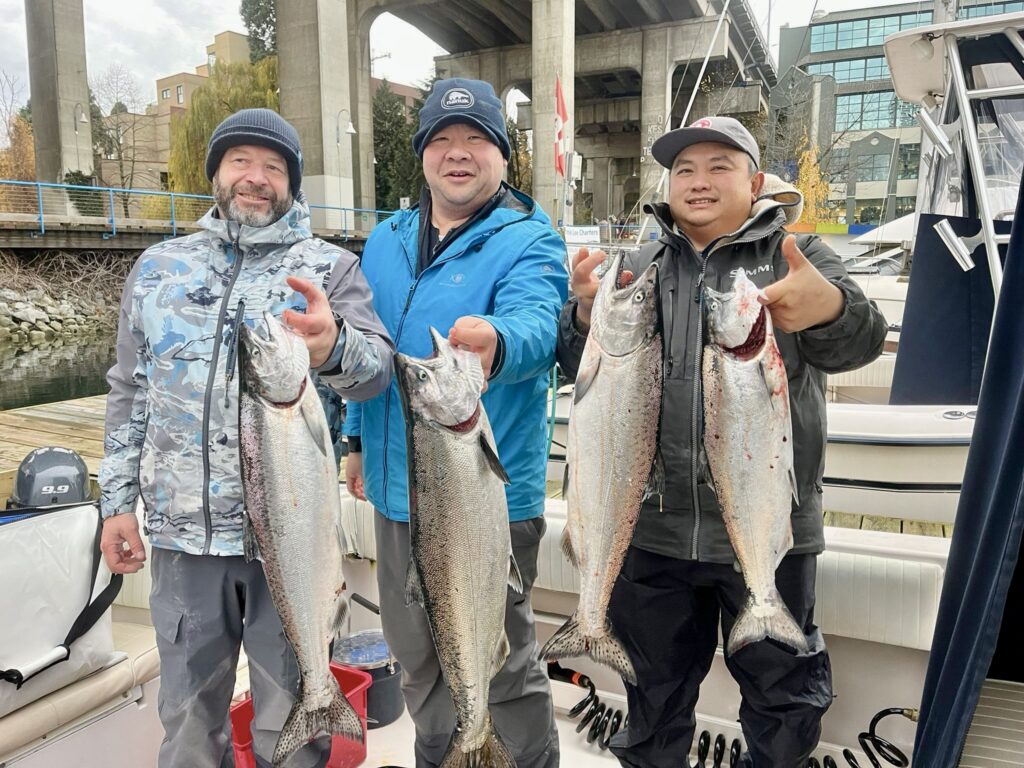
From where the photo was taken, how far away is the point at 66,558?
2729mm

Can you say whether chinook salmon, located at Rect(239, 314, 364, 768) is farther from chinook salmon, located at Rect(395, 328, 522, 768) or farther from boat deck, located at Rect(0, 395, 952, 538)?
boat deck, located at Rect(0, 395, 952, 538)

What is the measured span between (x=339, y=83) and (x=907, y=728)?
1043 inches

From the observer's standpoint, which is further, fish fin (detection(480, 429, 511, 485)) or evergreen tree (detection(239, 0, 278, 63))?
evergreen tree (detection(239, 0, 278, 63))

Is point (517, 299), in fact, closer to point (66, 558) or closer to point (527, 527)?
point (527, 527)

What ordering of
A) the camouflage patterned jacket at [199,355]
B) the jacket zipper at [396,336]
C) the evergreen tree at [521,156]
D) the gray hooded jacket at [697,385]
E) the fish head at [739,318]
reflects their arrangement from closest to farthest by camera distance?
the fish head at [739,318] → the gray hooded jacket at [697,385] → the camouflage patterned jacket at [199,355] → the jacket zipper at [396,336] → the evergreen tree at [521,156]

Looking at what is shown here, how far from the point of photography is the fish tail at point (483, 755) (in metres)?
2.08

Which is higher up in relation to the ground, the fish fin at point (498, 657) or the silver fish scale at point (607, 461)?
the silver fish scale at point (607, 461)

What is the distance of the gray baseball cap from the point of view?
90.2 inches

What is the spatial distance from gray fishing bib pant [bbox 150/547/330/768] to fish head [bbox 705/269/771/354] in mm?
1676

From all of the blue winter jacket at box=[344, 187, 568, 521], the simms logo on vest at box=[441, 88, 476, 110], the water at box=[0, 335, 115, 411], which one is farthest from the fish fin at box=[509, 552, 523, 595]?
the water at box=[0, 335, 115, 411]

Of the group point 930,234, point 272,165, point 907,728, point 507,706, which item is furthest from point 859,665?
point 930,234

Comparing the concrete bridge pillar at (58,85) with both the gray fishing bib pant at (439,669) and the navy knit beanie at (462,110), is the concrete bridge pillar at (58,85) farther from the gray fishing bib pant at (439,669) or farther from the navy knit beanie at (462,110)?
the gray fishing bib pant at (439,669)

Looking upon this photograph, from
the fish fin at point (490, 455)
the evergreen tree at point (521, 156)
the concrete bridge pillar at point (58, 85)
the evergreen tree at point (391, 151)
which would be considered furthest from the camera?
the evergreen tree at point (521, 156)

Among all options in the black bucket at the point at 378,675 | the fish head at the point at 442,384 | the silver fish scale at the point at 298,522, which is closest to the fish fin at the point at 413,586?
the silver fish scale at the point at 298,522
